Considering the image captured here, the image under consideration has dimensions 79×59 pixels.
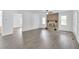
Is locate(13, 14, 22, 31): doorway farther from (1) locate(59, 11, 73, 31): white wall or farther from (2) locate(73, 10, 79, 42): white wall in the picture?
(2) locate(73, 10, 79, 42): white wall

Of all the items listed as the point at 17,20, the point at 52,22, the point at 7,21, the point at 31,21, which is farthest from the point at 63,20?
the point at 7,21

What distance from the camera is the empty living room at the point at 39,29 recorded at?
2.67 metres

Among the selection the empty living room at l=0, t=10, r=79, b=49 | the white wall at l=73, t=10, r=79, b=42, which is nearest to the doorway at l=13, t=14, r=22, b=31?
the empty living room at l=0, t=10, r=79, b=49

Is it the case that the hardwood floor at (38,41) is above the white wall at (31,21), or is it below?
below

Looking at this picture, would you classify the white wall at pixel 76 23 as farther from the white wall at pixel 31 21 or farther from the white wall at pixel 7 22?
the white wall at pixel 7 22

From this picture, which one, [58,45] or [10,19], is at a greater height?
[10,19]

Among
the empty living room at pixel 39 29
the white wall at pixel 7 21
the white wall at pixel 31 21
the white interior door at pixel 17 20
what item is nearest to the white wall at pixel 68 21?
the empty living room at pixel 39 29

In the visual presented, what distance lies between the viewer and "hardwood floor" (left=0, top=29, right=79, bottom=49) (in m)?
2.66
